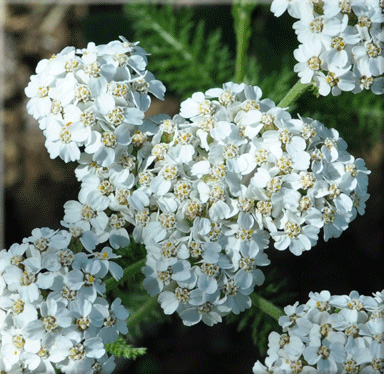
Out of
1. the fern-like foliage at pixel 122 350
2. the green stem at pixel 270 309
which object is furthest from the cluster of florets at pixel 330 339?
the fern-like foliage at pixel 122 350

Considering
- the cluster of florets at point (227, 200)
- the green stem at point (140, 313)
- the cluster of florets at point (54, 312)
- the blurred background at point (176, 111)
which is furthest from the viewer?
the blurred background at point (176, 111)

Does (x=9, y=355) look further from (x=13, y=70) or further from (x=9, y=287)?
(x=13, y=70)

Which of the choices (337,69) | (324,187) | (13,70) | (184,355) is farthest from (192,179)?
(13,70)

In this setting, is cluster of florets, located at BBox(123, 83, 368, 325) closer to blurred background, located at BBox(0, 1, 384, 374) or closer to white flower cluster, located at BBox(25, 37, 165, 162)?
white flower cluster, located at BBox(25, 37, 165, 162)

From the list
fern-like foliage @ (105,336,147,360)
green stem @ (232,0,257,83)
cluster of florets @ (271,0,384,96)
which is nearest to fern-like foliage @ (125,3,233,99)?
green stem @ (232,0,257,83)

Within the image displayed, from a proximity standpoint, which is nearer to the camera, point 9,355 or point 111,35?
point 9,355

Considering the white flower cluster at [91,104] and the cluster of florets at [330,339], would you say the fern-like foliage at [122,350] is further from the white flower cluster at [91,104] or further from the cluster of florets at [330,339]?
the white flower cluster at [91,104]
